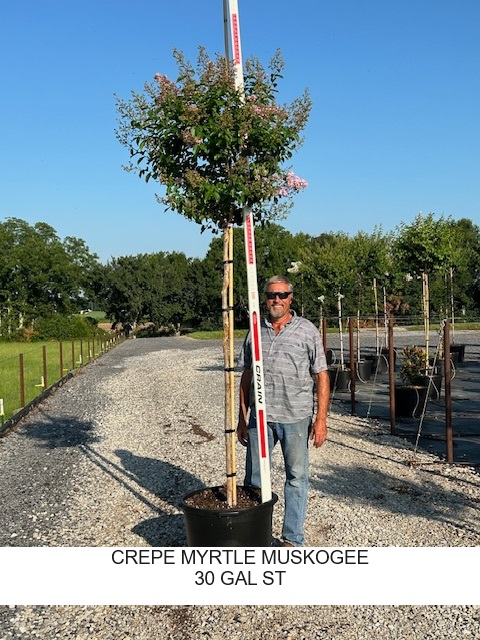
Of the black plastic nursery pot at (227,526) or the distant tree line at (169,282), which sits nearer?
the black plastic nursery pot at (227,526)

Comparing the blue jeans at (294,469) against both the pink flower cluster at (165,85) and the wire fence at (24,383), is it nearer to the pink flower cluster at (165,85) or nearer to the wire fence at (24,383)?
the pink flower cluster at (165,85)

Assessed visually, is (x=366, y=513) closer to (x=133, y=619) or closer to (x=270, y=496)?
(x=270, y=496)

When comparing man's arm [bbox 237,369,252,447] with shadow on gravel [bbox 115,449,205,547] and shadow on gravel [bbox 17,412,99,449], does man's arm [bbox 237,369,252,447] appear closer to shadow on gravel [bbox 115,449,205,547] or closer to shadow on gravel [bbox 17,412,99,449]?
shadow on gravel [bbox 115,449,205,547]

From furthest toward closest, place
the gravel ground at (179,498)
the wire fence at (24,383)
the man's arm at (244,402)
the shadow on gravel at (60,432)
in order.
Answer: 1. the wire fence at (24,383)
2. the shadow on gravel at (60,432)
3. the man's arm at (244,402)
4. the gravel ground at (179,498)

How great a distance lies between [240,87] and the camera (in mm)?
4652

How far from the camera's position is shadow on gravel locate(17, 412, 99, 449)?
33.7 feet

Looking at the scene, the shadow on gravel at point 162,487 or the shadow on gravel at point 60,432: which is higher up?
the shadow on gravel at point 162,487

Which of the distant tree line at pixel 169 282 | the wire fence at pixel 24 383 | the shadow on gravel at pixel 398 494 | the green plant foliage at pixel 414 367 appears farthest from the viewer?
the distant tree line at pixel 169 282

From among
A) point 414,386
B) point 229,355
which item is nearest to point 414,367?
point 414,386

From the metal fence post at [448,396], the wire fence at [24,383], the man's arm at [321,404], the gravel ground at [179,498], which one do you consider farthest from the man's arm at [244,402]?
the wire fence at [24,383]

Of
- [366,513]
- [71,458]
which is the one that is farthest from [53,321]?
[366,513]

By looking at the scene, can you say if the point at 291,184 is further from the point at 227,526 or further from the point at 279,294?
the point at 227,526

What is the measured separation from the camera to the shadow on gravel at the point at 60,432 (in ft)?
33.7

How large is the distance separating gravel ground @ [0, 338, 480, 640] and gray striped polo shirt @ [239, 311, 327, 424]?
1181 millimetres
